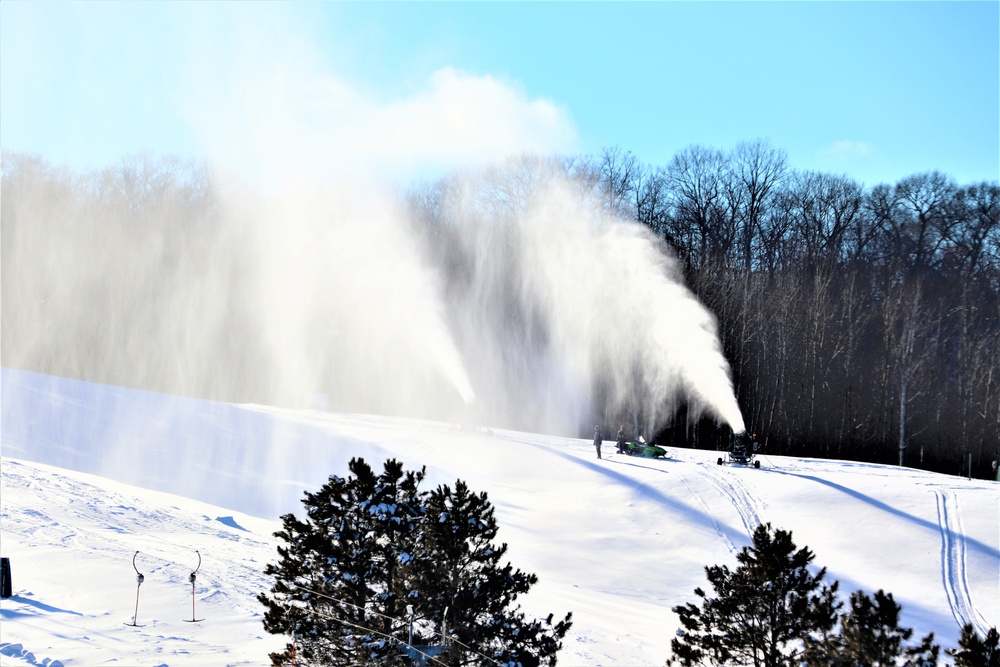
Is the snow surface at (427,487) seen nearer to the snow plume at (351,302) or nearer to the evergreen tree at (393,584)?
the evergreen tree at (393,584)

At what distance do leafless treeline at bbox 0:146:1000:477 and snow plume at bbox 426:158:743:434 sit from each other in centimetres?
152

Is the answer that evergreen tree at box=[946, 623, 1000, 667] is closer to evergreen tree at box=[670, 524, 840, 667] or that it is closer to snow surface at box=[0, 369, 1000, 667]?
evergreen tree at box=[670, 524, 840, 667]

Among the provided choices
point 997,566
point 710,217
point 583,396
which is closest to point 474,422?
point 583,396

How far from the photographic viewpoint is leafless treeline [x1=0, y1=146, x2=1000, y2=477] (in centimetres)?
4400

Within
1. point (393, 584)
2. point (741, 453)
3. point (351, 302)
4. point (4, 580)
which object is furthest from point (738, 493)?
point (351, 302)

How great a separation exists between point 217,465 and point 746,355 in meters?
30.7

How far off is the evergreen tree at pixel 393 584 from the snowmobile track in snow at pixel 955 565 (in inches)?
437

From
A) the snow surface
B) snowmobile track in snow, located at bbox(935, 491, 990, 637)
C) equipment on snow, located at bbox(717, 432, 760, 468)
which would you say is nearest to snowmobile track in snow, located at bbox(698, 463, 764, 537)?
the snow surface

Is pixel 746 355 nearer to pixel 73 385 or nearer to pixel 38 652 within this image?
pixel 73 385

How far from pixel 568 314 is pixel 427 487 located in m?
21.1

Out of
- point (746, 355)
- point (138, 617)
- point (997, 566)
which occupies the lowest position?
point (138, 617)

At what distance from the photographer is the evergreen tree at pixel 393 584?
391 inches

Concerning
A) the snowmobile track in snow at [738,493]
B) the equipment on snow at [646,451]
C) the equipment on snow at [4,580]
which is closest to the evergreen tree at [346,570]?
the equipment on snow at [4,580]

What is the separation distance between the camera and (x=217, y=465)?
28312 millimetres
